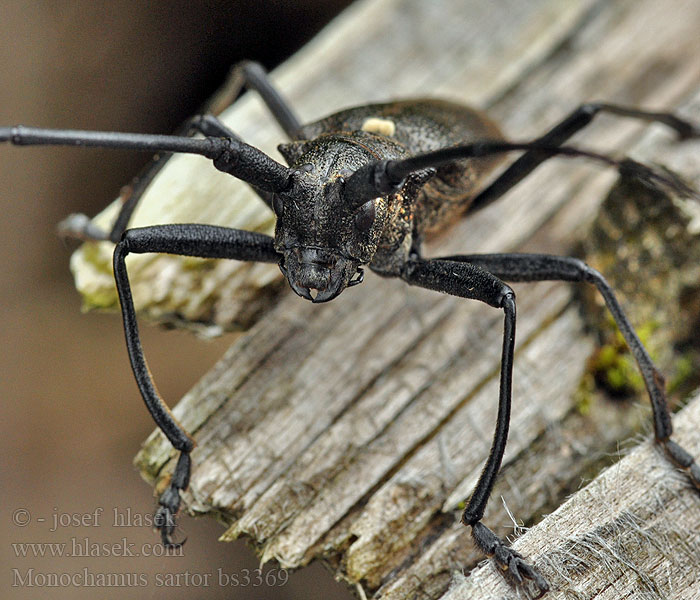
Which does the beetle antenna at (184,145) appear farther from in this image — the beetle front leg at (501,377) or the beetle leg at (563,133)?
the beetle leg at (563,133)

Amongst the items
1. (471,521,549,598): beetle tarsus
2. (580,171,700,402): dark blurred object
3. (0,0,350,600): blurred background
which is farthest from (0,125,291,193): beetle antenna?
(0,0,350,600): blurred background

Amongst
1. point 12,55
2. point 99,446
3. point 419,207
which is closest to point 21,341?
point 99,446

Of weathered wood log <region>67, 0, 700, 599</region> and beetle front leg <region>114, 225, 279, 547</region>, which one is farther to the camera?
beetle front leg <region>114, 225, 279, 547</region>

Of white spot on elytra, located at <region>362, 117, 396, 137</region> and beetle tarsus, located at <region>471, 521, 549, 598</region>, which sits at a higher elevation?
white spot on elytra, located at <region>362, 117, 396, 137</region>

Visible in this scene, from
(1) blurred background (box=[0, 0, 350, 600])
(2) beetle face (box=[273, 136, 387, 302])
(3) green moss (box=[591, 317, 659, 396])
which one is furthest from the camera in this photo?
(1) blurred background (box=[0, 0, 350, 600])

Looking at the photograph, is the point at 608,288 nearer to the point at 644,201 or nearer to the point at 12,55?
the point at 644,201
